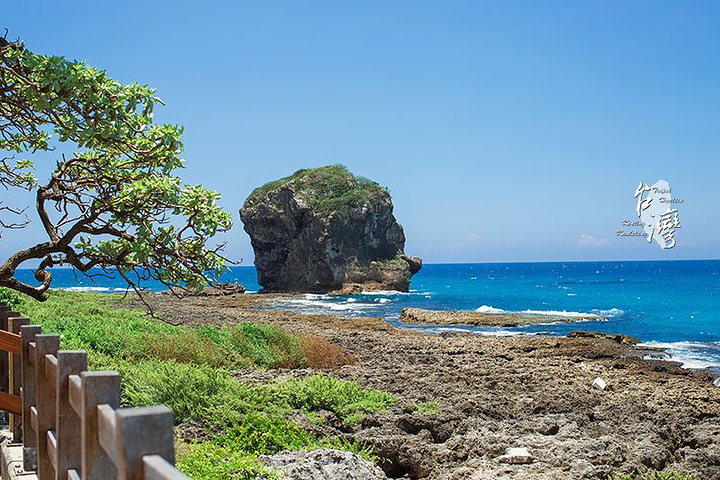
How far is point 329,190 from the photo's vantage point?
76438 mm

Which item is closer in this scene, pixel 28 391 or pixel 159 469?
pixel 159 469

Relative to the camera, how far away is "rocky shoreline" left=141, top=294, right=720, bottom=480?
324 inches

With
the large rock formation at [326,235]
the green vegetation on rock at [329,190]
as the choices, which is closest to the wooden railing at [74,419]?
the large rock formation at [326,235]

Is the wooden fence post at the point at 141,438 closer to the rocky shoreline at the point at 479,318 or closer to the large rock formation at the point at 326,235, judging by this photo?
the rocky shoreline at the point at 479,318

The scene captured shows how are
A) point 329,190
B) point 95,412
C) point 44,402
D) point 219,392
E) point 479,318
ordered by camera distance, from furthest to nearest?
1. point 329,190
2. point 479,318
3. point 219,392
4. point 44,402
5. point 95,412

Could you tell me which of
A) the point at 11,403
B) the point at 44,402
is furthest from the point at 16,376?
the point at 44,402

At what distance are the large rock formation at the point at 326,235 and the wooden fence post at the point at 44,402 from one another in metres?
63.5

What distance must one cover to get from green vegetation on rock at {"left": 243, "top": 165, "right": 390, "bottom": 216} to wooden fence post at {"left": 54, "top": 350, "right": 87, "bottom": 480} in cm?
6800

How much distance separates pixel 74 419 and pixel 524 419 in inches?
→ 322

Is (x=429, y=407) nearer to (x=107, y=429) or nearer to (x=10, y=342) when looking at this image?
(x=10, y=342)

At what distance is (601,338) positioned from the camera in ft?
93.6

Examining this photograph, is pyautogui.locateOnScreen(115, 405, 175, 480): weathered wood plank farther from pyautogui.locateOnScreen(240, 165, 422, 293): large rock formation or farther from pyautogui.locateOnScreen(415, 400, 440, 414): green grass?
pyautogui.locateOnScreen(240, 165, 422, 293): large rock formation

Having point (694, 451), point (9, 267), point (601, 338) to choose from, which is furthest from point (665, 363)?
point (9, 267)

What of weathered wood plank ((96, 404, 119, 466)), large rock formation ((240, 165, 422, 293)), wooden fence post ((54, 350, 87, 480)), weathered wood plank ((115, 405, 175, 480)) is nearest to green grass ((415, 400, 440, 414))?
wooden fence post ((54, 350, 87, 480))
